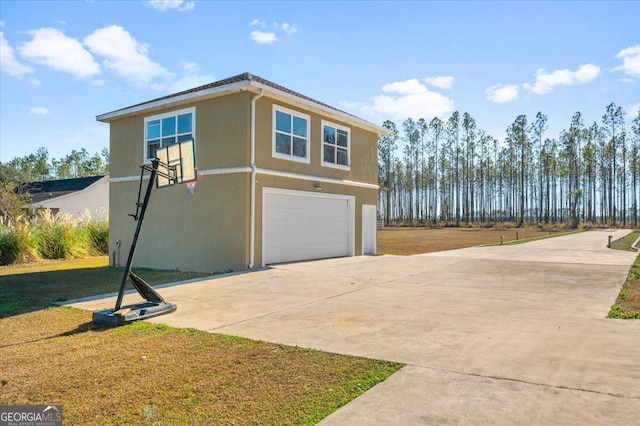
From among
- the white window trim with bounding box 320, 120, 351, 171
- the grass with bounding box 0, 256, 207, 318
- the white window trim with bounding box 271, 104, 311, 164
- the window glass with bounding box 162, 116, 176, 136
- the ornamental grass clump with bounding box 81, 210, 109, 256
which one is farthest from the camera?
the ornamental grass clump with bounding box 81, 210, 109, 256

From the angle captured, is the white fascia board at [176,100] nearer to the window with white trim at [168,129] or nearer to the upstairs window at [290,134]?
the window with white trim at [168,129]

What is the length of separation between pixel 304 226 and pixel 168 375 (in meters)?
11.5

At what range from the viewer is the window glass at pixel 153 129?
15266 mm

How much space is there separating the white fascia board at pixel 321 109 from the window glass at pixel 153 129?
4.55 meters

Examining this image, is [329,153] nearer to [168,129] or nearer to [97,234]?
[168,129]

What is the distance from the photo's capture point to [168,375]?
171 inches

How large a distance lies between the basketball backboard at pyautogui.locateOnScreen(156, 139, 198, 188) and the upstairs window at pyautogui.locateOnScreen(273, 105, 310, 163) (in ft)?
21.8

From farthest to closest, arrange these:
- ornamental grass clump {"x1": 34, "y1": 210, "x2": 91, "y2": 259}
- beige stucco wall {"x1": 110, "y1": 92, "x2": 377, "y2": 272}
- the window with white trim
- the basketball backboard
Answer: ornamental grass clump {"x1": 34, "y1": 210, "x2": 91, "y2": 259} < the window with white trim < beige stucco wall {"x1": 110, "y1": 92, "x2": 377, "y2": 272} < the basketball backboard

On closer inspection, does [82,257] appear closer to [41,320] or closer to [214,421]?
[41,320]

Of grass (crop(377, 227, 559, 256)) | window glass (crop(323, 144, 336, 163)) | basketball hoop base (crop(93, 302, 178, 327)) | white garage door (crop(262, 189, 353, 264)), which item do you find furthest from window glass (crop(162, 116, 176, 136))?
grass (crop(377, 227, 559, 256))

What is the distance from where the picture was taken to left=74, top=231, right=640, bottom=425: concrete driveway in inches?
140

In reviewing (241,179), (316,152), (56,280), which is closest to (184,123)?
(241,179)

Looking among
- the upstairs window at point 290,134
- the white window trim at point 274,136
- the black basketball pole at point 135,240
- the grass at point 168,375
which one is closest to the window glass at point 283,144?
the upstairs window at point 290,134

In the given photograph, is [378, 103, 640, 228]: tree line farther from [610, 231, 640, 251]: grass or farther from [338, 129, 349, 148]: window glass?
[338, 129, 349, 148]: window glass
